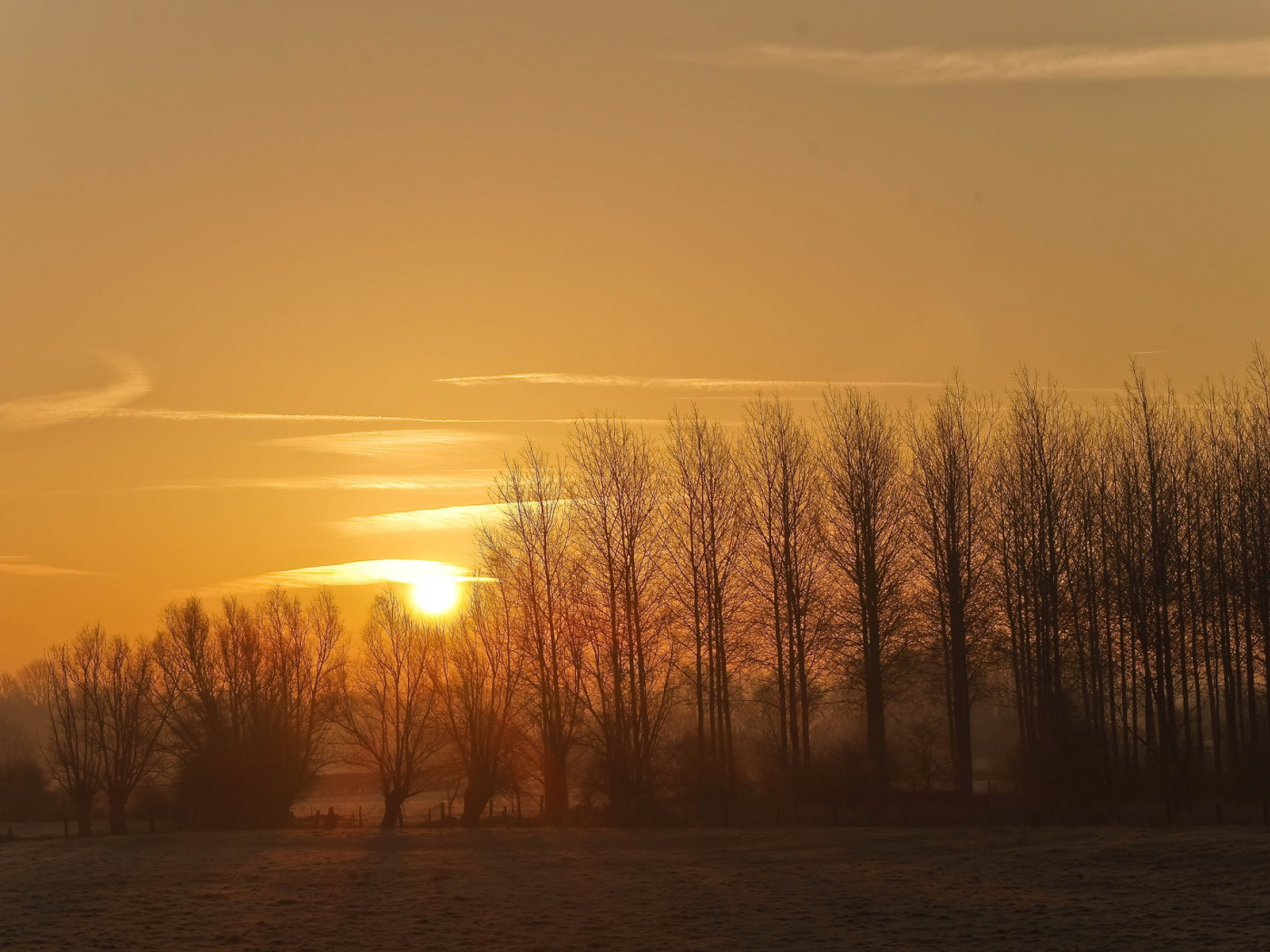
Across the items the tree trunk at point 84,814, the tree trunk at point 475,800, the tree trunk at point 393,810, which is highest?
the tree trunk at point 475,800

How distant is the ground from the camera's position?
2112 centimetres

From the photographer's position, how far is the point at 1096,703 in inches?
1997

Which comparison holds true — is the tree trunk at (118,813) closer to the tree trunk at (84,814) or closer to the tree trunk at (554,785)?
the tree trunk at (84,814)

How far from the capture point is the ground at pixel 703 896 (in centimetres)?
2112

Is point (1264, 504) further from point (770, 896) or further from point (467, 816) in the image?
point (467, 816)

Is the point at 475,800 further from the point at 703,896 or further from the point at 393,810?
the point at 703,896

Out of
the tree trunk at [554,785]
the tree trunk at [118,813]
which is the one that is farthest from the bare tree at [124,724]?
the tree trunk at [554,785]

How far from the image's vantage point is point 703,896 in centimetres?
2633

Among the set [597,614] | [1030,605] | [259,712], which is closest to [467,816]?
[597,614]

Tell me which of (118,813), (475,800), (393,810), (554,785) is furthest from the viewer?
(118,813)

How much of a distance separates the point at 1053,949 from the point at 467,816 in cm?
4293

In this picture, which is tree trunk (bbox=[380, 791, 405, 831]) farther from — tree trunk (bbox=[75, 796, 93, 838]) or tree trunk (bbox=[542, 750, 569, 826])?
tree trunk (bbox=[75, 796, 93, 838])

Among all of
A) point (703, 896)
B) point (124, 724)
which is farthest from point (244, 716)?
point (703, 896)

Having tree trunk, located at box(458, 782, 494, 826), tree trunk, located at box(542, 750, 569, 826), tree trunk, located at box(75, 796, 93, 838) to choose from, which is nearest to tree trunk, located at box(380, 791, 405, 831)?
tree trunk, located at box(458, 782, 494, 826)
